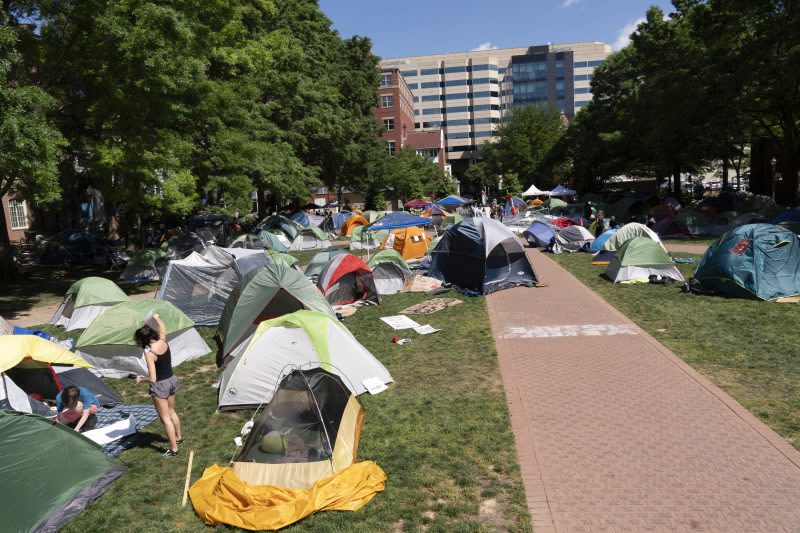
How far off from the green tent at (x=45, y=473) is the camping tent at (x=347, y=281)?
930cm

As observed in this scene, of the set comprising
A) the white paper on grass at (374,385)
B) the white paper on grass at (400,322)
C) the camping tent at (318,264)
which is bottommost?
the white paper on grass at (400,322)

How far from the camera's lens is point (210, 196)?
30656mm

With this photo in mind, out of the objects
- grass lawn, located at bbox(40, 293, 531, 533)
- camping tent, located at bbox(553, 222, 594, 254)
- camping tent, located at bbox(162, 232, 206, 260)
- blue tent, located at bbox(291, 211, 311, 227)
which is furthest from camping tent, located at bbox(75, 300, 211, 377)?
blue tent, located at bbox(291, 211, 311, 227)

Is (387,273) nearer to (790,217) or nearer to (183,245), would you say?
(183,245)

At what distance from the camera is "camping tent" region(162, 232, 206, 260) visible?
81.0 feet

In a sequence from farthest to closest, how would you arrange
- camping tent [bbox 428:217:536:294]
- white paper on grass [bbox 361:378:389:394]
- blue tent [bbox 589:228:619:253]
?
Answer: blue tent [bbox 589:228:619:253] < camping tent [bbox 428:217:536:294] < white paper on grass [bbox 361:378:389:394]

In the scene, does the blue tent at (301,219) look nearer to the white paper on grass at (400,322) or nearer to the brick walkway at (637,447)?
the white paper on grass at (400,322)

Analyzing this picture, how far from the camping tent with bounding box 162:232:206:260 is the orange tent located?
13.6 m

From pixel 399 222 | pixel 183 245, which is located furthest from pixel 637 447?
pixel 183 245

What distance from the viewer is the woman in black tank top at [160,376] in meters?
7.14

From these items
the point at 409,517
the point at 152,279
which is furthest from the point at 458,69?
the point at 409,517

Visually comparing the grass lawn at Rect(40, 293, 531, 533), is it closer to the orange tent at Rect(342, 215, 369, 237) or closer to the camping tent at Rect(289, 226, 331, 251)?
the camping tent at Rect(289, 226, 331, 251)

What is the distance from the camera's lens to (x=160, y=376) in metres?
7.25

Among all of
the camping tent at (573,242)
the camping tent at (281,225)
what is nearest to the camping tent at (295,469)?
the camping tent at (573,242)
